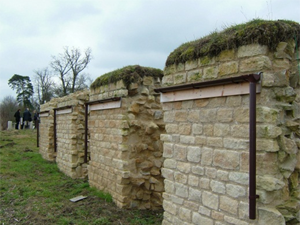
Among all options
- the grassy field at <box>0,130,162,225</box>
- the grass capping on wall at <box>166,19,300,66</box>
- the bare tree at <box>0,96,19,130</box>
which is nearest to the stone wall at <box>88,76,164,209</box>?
the grassy field at <box>0,130,162,225</box>

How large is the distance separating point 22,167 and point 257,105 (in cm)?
951

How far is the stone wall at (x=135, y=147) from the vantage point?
5.88 meters

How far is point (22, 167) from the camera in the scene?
998 centimetres

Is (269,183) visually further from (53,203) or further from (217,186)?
(53,203)

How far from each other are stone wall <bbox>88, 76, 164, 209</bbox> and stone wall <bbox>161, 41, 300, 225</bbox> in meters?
1.97

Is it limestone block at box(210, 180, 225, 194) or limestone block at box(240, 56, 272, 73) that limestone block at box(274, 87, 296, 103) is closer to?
limestone block at box(240, 56, 272, 73)

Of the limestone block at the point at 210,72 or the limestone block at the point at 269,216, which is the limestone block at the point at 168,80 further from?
the limestone block at the point at 269,216

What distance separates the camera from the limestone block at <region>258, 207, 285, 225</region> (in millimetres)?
2771

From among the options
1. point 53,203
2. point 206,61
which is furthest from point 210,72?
point 53,203

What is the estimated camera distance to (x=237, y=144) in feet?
10.4

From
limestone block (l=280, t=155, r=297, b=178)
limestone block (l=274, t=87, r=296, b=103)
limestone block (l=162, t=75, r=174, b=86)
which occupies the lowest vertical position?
limestone block (l=280, t=155, r=297, b=178)

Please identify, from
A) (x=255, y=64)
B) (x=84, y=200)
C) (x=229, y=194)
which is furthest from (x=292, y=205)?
(x=84, y=200)

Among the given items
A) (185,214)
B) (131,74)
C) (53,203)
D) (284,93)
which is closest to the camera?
(284,93)

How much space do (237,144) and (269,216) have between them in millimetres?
844
